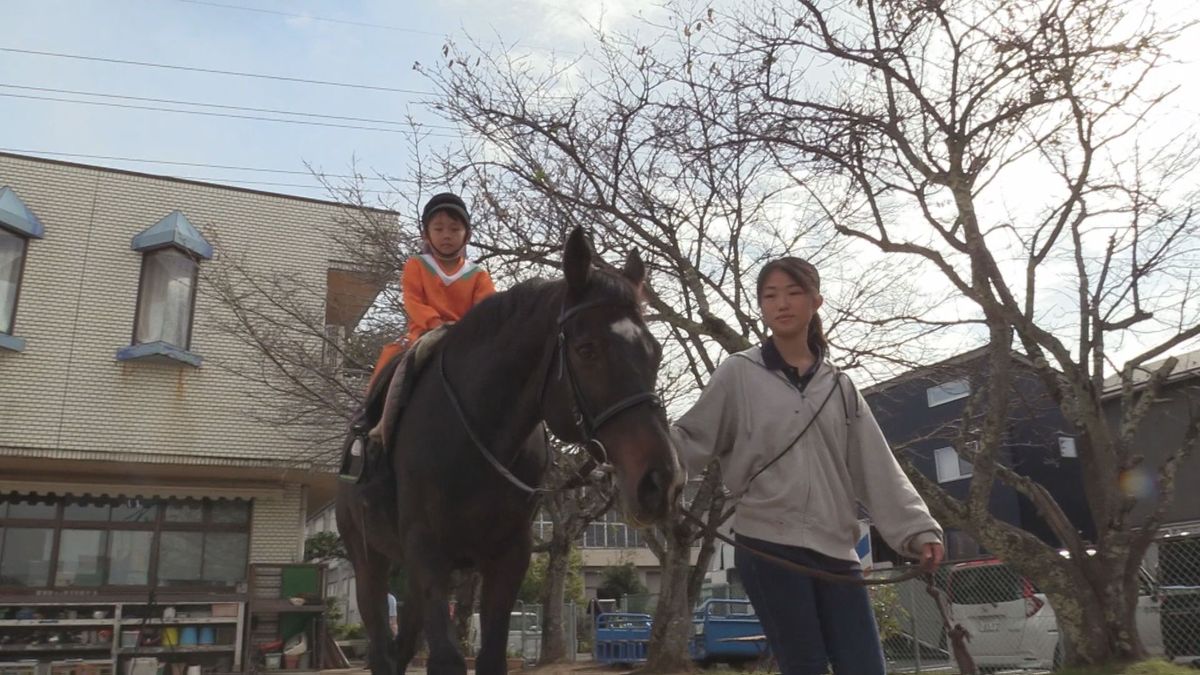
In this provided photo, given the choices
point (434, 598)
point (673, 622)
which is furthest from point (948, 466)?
point (434, 598)

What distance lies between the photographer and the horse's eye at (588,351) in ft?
11.2

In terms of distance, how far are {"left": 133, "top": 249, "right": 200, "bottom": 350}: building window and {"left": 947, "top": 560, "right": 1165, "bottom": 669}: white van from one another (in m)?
14.4

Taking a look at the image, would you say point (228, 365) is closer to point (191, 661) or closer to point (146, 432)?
point (146, 432)

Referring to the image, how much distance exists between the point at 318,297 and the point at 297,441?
283 centimetres

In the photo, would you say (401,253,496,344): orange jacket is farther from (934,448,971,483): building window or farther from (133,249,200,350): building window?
(934,448,971,483): building window

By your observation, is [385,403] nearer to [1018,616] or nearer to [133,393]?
[1018,616]

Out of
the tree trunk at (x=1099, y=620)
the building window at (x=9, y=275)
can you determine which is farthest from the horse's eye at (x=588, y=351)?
the building window at (x=9, y=275)

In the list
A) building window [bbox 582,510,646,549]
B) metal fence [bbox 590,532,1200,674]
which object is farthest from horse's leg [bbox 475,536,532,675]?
building window [bbox 582,510,646,549]

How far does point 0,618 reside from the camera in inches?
643

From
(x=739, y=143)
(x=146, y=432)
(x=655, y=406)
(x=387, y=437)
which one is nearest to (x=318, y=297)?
(x=146, y=432)

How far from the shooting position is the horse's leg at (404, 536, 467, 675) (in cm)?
382

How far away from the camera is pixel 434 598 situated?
3.96 metres

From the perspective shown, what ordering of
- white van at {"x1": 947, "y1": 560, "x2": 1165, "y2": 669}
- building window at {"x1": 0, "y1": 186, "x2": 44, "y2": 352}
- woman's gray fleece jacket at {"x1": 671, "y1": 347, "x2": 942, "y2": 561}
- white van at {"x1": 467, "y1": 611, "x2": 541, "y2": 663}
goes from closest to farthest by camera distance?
woman's gray fleece jacket at {"x1": 671, "y1": 347, "x2": 942, "y2": 561}
white van at {"x1": 947, "y1": 560, "x2": 1165, "y2": 669}
building window at {"x1": 0, "y1": 186, "x2": 44, "y2": 352}
white van at {"x1": 467, "y1": 611, "x2": 541, "y2": 663}

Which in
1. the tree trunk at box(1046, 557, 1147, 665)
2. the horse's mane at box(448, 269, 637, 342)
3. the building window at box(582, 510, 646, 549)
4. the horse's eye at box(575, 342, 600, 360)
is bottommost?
the tree trunk at box(1046, 557, 1147, 665)
